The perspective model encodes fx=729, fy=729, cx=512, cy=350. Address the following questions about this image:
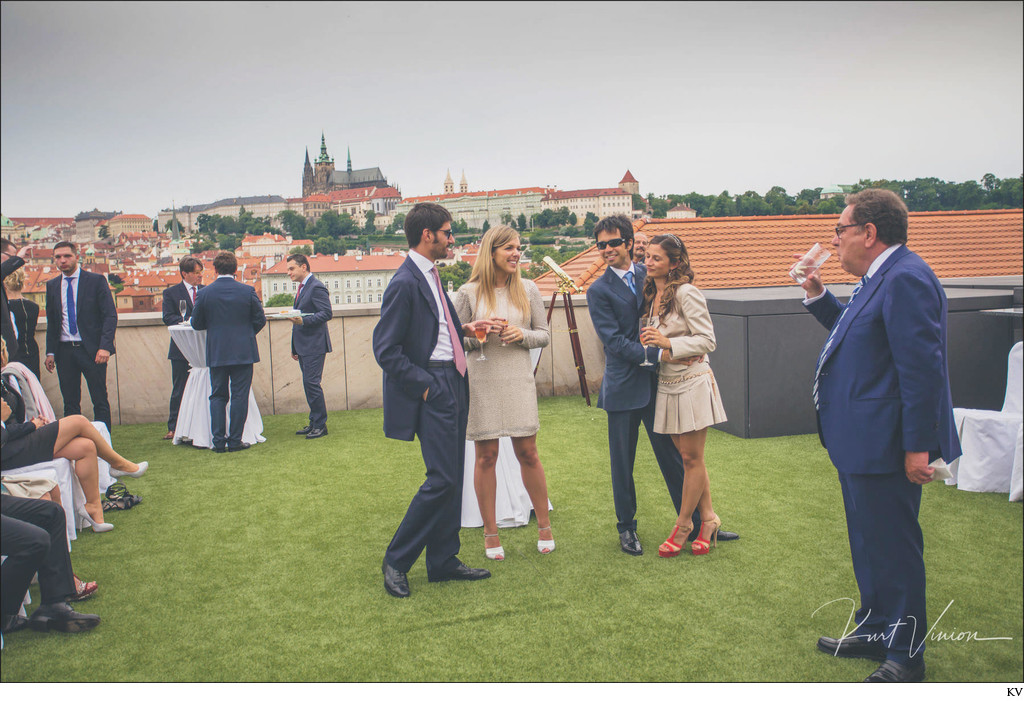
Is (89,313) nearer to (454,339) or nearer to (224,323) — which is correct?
(224,323)

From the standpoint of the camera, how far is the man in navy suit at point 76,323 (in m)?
6.49

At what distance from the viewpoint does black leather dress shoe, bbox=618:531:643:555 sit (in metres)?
4.03

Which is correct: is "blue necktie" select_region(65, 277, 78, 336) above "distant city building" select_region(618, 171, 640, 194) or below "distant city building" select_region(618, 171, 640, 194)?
below

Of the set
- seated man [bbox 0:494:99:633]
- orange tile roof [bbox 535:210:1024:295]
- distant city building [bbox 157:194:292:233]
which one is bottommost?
seated man [bbox 0:494:99:633]

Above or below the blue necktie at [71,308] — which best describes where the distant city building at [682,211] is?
above

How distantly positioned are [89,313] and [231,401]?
1.45 metres

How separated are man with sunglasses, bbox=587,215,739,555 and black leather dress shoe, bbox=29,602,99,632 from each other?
102 inches

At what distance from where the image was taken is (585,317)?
966cm

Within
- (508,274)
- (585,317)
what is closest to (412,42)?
(585,317)

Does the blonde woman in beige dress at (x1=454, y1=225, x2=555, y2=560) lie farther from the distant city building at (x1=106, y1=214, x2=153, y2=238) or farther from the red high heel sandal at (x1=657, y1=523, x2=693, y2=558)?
the distant city building at (x1=106, y1=214, x2=153, y2=238)

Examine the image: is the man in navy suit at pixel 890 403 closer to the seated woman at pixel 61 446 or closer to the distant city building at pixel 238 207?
the seated woman at pixel 61 446

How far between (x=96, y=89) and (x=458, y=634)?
1657cm

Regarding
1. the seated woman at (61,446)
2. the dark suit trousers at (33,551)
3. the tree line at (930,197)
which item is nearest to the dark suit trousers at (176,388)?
the seated woman at (61,446)

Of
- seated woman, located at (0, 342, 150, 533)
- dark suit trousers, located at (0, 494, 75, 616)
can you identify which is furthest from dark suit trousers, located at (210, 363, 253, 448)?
dark suit trousers, located at (0, 494, 75, 616)
